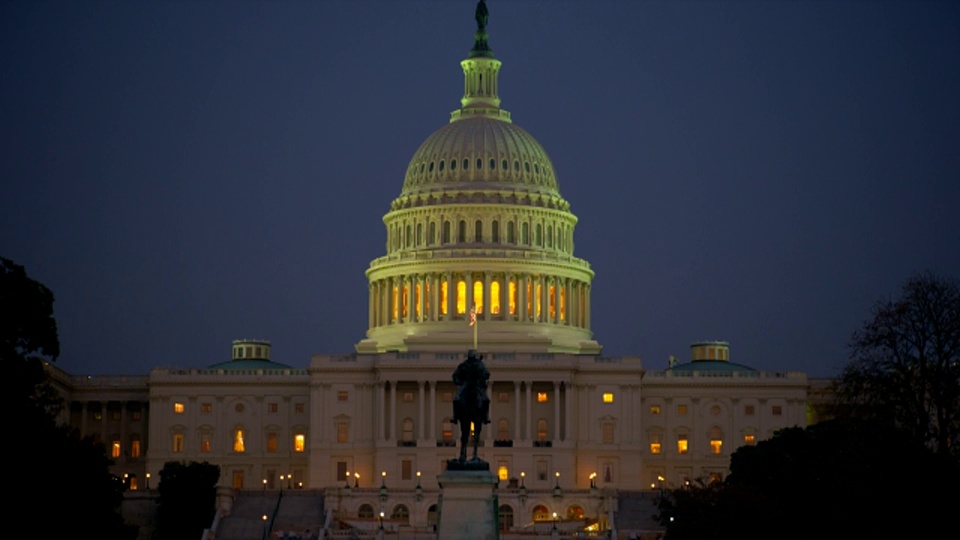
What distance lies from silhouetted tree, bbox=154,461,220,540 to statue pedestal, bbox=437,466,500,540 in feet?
241

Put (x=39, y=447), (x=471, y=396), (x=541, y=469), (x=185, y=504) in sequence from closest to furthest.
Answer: (x=471, y=396)
(x=39, y=447)
(x=185, y=504)
(x=541, y=469)

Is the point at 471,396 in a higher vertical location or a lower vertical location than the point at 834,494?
higher

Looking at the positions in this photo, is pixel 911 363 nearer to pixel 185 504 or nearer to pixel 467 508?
pixel 467 508

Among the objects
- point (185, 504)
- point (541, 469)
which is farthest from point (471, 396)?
point (541, 469)

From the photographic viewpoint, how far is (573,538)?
163 metres

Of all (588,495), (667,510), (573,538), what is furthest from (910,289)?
(588,495)

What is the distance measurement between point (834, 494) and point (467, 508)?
1842 cm

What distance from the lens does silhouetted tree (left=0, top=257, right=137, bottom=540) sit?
374 feet

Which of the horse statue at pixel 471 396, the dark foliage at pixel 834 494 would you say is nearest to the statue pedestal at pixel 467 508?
the horse statue at pixel 471 396

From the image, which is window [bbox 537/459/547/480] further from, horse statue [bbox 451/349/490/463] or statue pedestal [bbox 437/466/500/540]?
statue pedestal [bbox 437/466/500/540]

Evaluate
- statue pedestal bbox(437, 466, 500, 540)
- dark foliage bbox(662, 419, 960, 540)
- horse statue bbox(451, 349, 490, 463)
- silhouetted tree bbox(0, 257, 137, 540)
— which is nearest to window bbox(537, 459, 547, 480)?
dark foliage bbox(662, 419, 960, 540)

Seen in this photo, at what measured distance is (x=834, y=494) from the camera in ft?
358

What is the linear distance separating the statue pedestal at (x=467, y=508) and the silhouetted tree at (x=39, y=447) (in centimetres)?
2312

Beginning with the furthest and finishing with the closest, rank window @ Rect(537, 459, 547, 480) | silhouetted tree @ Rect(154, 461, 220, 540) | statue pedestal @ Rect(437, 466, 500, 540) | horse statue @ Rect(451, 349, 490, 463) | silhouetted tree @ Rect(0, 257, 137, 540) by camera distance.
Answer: window @ Rect(537, 459, 547, 480), silhouetted tree @ Rect(154, 461, 220, 540), silhouetted tree @ Rect(0, 257, 137, 540), horse statue @ Rect(451, 349, 490, 463), statue pedestal @ Rect(437, 466, 500, 540)
